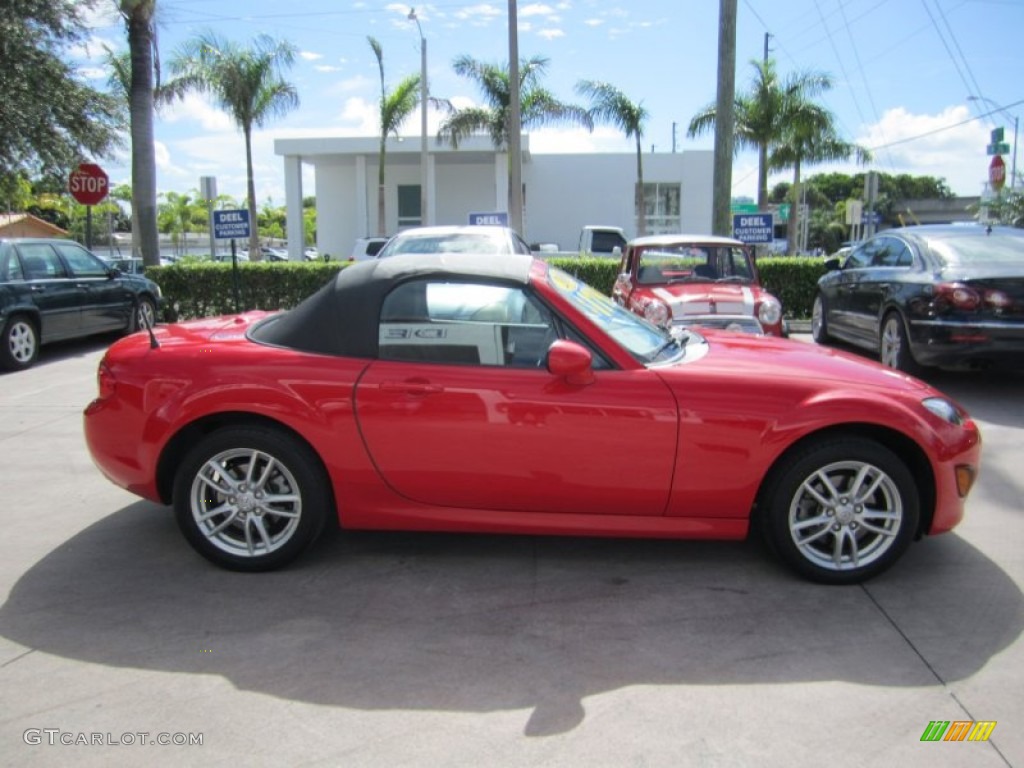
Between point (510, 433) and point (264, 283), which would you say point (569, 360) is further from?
point (264, 283)

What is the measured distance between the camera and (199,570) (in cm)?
396

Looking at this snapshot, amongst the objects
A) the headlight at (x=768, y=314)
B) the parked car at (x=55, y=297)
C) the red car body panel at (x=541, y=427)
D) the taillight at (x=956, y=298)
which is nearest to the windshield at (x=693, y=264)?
the headlight at (x=768, y=314)

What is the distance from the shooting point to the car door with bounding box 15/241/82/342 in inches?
401

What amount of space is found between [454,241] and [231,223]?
3.73 m

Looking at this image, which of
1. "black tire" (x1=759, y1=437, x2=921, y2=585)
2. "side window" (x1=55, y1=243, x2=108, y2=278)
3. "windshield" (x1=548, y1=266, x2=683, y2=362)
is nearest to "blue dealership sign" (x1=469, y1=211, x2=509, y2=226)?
"side window" (x1=55, y1=243, x2=108, y2=278)

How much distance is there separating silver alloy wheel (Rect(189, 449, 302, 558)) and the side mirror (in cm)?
132

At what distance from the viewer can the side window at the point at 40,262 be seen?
404 inches

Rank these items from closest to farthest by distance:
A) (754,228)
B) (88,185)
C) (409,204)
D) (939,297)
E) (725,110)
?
(939,297), (754,228), (725,110), (88,185), (409,204)

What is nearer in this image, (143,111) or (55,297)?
(55,297)

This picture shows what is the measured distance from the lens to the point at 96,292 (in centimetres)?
1129

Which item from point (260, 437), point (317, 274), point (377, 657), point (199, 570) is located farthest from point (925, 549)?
point (317, 274)

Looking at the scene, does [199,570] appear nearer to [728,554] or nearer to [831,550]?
[728,554]

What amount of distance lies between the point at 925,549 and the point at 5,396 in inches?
327

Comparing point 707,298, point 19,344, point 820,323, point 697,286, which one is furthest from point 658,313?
point 19,344
